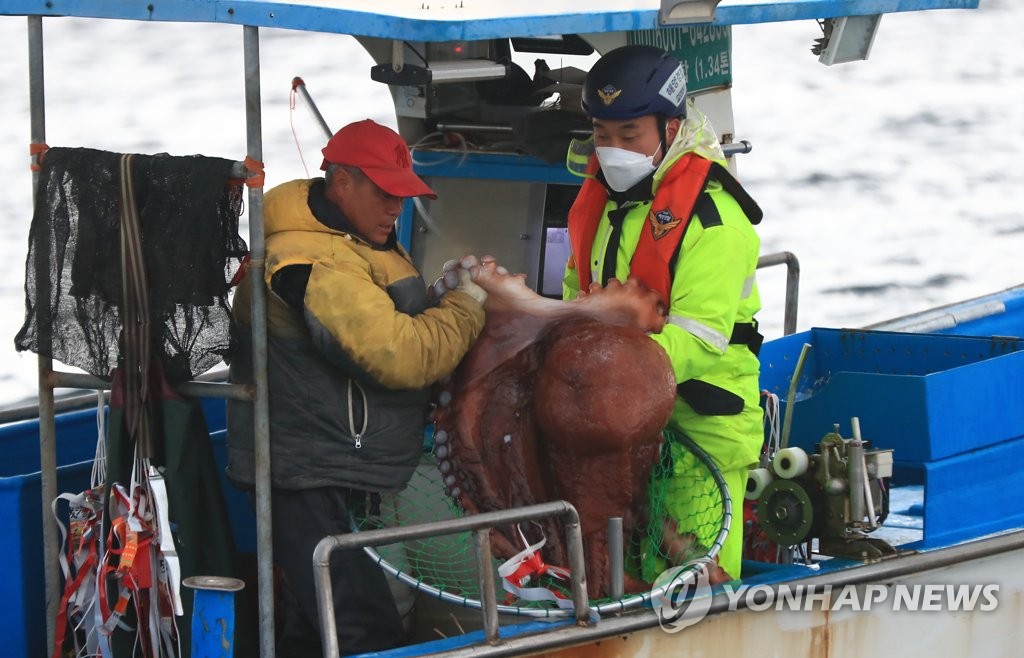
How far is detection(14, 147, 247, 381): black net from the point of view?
3803mm

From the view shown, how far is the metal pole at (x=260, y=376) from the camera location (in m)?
3.68

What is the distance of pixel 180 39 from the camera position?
754 inches

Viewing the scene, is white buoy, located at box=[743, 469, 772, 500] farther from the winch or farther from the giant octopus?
the giant octopus

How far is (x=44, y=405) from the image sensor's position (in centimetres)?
404

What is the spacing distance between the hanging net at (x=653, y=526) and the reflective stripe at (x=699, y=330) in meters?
0.42

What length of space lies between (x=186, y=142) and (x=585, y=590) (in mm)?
12684

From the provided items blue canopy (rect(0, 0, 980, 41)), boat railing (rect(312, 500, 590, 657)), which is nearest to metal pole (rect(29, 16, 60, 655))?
blue canopy (rect(0, 0, 980, 41))

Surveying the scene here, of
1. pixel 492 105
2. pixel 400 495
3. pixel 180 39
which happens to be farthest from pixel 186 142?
pixel 400 495

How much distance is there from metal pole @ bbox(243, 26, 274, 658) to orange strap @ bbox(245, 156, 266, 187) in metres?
0.01

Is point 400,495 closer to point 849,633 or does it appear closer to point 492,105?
point 849,633

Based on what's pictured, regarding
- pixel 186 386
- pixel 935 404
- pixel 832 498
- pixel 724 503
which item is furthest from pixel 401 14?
pixel 935 404

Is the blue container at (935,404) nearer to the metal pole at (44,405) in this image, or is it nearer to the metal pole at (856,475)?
the metal pole at (856,475)

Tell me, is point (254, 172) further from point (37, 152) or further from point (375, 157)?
point (37, 152)

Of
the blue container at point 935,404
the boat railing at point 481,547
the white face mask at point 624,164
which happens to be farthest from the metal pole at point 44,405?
the blue container at point 935,404
